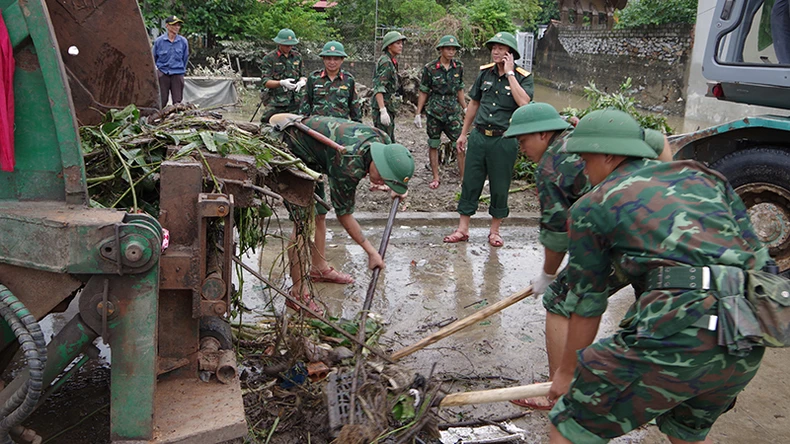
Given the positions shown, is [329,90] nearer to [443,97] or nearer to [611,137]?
[443,97]

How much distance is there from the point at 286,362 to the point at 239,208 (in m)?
0.93

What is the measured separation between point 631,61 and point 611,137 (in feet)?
53.6

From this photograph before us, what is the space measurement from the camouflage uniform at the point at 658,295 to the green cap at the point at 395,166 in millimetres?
1637

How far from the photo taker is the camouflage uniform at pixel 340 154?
421cm

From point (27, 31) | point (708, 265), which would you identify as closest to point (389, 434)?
point (708, 265)

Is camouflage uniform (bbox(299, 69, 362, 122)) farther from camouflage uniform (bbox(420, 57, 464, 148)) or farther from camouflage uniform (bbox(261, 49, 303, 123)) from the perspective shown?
camouflage uniform (bbox(420, 57, 464, 148))

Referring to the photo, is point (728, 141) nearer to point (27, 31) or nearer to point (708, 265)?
point (708, 265)

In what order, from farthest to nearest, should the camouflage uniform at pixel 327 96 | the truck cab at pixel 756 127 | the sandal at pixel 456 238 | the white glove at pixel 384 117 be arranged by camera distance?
1. the white glove at pixel 384 117
2. the camouflage uniform at pixel 327 96
3. the sandal at pixel 456 238
4. the truck cab at pixel 756 127

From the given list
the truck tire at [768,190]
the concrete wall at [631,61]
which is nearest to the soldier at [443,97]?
the truck tire at [768,190]

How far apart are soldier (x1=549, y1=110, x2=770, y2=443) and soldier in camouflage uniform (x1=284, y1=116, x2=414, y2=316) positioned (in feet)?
5.40

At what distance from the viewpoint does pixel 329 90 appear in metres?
7.12

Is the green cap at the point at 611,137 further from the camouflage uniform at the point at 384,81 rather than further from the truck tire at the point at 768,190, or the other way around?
the camouflage uniform at the point at 384,81

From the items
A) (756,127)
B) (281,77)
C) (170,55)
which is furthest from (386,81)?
(756,127)

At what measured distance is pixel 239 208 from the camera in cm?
326
